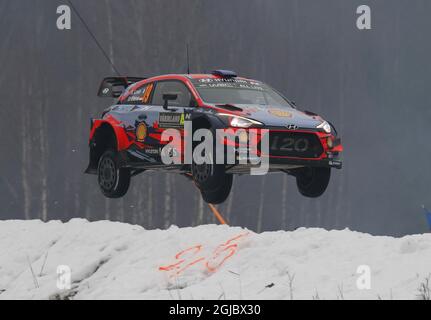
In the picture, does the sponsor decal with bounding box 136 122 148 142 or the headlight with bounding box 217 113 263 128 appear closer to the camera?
the headlight with bounding box 217 113 263 128

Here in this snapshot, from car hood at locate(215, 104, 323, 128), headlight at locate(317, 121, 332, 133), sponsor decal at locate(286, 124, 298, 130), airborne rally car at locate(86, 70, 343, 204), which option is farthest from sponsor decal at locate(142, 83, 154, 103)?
headlight at locate(317, 121, 332, 133)

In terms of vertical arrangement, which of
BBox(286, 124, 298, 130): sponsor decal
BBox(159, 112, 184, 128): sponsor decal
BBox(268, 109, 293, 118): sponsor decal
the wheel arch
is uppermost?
BBox(268, 109, 293, 118): sponsor decal

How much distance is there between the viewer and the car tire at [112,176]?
11.3 meters

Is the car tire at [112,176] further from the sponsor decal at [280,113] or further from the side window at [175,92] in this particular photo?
the sponsor decal at [280,113]

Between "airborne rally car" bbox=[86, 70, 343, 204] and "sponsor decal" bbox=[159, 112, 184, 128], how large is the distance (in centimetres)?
1

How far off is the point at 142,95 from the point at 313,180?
2.58 meters

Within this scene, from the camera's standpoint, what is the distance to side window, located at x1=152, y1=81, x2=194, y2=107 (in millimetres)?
10169

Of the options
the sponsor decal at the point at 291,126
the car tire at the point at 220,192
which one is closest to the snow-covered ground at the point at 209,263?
the car tire at the point at 220,192

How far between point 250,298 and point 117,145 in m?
3.21

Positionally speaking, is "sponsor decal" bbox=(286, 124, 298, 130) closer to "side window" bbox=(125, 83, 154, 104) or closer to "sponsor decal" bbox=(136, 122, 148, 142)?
"sponsor decal" bbox=(136, 122, 148, 142)

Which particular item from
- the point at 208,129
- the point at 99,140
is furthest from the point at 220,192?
the point at 99,140

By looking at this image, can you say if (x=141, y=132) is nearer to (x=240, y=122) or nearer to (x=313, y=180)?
(x=240, y=122)

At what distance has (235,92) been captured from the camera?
10.8 metres

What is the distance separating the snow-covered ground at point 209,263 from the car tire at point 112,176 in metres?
1.14
